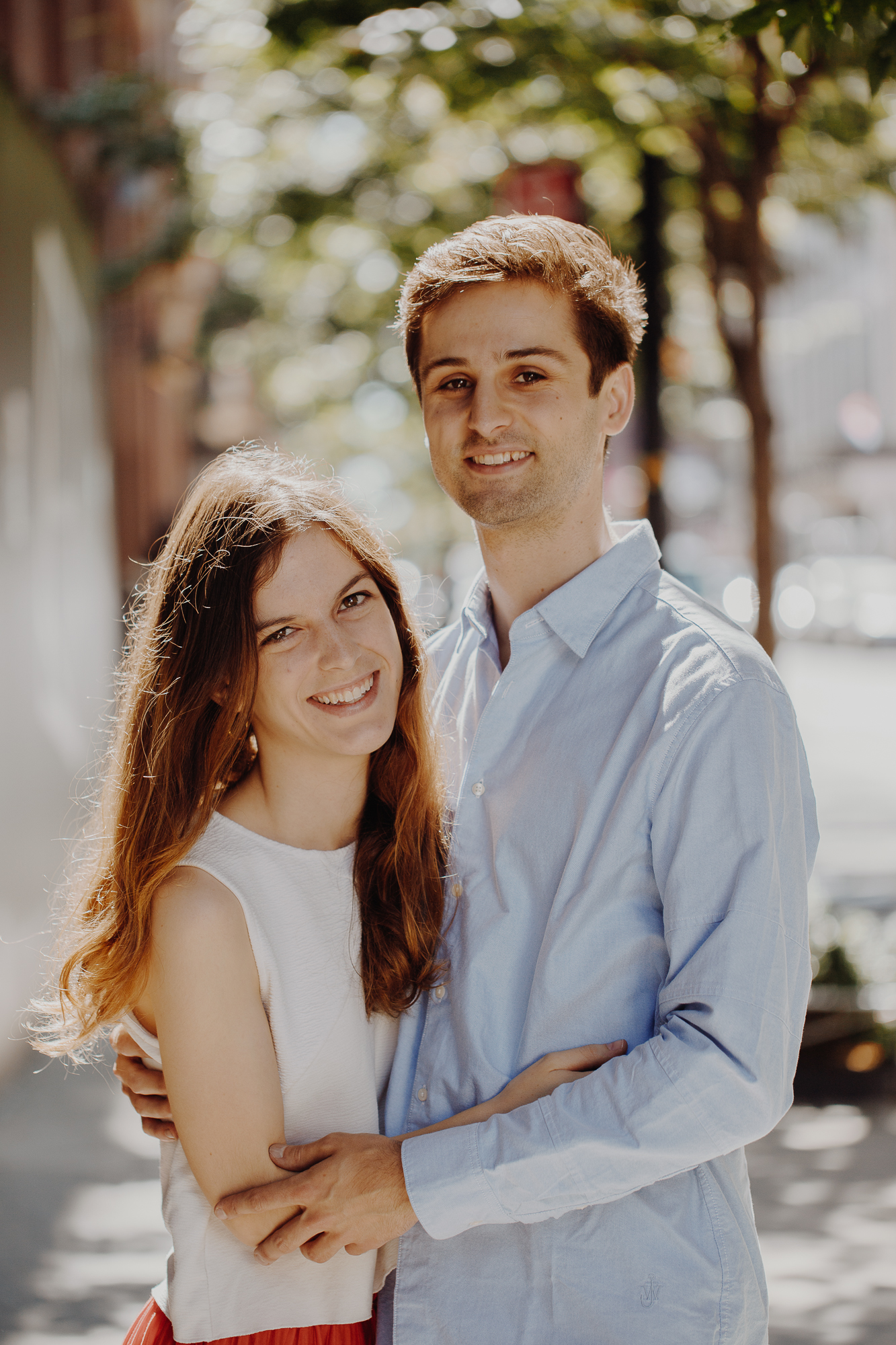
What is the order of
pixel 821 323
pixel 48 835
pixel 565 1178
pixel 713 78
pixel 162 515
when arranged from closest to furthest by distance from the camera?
pixel 565 1178
pixel 713 78
pixel 48 835
pixel 821 323
pixel 162 515

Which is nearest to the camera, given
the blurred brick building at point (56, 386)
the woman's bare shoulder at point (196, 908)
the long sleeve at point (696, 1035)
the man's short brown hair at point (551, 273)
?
the long sleeve at point (696, 1035)

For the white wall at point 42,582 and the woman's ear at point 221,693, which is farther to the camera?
the white wall at point 42,582

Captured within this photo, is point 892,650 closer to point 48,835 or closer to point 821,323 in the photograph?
point 821,323

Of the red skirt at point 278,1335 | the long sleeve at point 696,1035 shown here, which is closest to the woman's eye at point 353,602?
the long sleeve at point 696,1035

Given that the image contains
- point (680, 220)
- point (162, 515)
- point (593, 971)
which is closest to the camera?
point (593, 971)

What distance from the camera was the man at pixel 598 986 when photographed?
1901 millimetres

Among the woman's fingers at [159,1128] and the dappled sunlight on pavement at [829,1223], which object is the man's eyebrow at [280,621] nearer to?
the woman's fingers at [159,1128]

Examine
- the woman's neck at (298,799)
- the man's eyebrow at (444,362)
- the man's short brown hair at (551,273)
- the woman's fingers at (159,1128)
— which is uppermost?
the man's short brown hair at (551,273)

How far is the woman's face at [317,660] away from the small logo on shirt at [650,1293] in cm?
100

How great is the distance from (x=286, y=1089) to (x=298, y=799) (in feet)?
1.72

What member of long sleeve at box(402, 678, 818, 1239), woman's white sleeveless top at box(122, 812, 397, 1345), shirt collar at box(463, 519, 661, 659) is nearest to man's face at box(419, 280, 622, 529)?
shirt collar at box(463, 519, 661, 659)

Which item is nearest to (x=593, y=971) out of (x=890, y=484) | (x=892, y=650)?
(x=892, y=650)

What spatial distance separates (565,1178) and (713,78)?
17.3 ft

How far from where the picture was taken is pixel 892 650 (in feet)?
99.8
